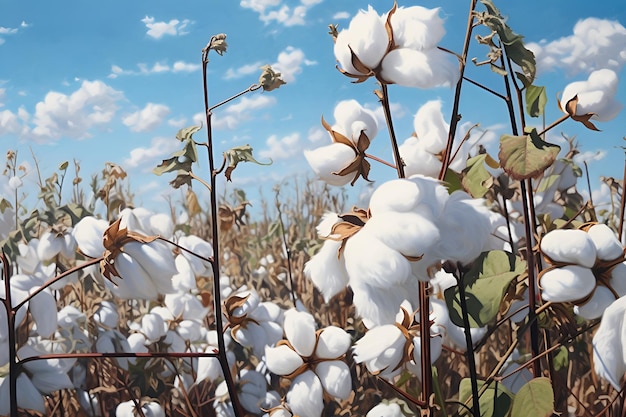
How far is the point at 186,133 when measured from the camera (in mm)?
787

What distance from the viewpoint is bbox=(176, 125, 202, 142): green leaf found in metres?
0.78

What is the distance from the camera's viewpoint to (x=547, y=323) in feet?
2.91

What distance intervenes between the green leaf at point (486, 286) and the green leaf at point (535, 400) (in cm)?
11

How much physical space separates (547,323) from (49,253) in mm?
819

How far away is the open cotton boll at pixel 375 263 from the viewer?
507 mm

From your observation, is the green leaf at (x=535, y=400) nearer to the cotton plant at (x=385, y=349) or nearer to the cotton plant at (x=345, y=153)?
the cotton plant at (x=385, y=349)

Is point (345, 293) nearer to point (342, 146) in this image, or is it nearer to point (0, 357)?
point (0, 357)

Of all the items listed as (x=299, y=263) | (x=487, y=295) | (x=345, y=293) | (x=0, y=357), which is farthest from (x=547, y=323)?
(x=299, y=263)

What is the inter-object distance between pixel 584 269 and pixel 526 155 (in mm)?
144

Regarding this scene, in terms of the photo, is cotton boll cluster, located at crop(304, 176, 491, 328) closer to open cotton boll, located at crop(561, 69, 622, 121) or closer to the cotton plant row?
the cotton plant row

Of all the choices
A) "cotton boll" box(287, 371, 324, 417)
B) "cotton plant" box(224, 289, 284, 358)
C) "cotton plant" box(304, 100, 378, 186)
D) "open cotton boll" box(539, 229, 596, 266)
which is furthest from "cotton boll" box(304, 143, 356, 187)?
"cotton plant" box(224, 289, 284, 358)

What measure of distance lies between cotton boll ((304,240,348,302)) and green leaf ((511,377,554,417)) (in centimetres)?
31

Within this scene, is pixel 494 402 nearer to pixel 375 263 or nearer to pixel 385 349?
pixel 385 349

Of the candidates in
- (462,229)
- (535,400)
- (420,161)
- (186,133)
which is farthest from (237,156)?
(535,400)
